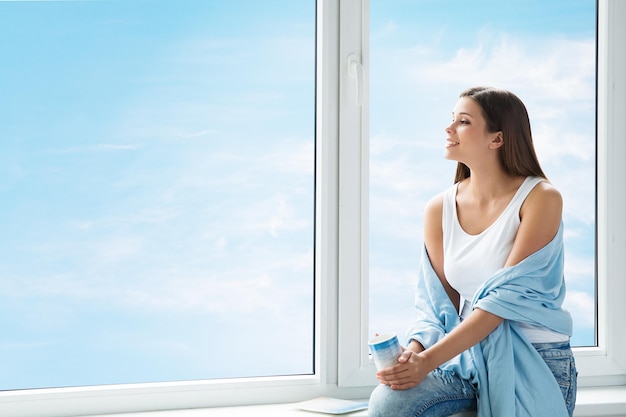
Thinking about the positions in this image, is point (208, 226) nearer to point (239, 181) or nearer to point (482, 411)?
point (239, 181)

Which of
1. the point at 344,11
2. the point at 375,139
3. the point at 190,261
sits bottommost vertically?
the point at 190,261

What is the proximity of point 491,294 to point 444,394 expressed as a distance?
234 mm

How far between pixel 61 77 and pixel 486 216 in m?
1.08

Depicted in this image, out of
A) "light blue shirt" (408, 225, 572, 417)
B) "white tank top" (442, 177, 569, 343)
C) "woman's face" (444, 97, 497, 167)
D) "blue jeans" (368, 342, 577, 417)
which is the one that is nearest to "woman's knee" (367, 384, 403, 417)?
"blue jeans" (368, 342, 577, 417)

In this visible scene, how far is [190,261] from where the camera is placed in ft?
6.37

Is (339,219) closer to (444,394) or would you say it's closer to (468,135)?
(468,135)

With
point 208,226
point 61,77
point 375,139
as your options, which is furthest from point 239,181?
point 61,77

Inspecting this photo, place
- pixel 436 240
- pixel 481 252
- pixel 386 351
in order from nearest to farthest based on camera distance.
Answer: pixel 386 351 → pixel 481 252 → pixel 436 240

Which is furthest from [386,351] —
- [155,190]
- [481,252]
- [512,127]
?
[155,190]

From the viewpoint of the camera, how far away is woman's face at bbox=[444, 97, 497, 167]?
1.72 meters

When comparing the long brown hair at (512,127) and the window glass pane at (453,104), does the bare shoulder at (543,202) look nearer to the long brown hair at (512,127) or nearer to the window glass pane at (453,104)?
the long brown hair at (512,127)

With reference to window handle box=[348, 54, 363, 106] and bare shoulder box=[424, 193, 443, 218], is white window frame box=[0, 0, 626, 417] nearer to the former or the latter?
window handle box=[348, 54, 363, 106]

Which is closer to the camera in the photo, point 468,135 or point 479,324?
point 479,324

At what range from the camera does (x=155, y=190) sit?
1.92 metres
